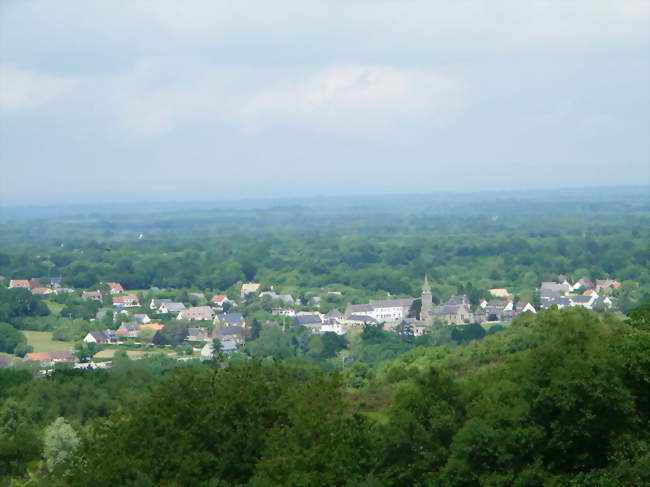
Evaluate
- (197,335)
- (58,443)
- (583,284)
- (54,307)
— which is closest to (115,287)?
(54,307)

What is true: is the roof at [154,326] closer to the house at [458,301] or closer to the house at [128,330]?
the house at [128,330]

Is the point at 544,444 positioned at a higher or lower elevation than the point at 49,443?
higher

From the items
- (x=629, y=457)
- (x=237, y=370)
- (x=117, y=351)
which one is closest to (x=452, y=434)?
(x=629, y=457)

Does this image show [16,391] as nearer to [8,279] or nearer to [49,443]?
[49,443]

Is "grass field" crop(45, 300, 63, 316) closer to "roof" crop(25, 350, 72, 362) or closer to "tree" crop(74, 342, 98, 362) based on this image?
"tree" crop(74, 342, 98, 362)

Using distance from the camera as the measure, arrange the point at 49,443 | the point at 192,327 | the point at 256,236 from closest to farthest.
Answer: the point at 49,443 → the point at 192,327 → the point at 256,236

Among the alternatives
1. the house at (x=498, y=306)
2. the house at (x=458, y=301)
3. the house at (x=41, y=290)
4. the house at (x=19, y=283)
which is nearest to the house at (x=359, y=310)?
the house at (x=458, y=301)

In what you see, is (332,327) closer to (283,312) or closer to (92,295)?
(283,312)
